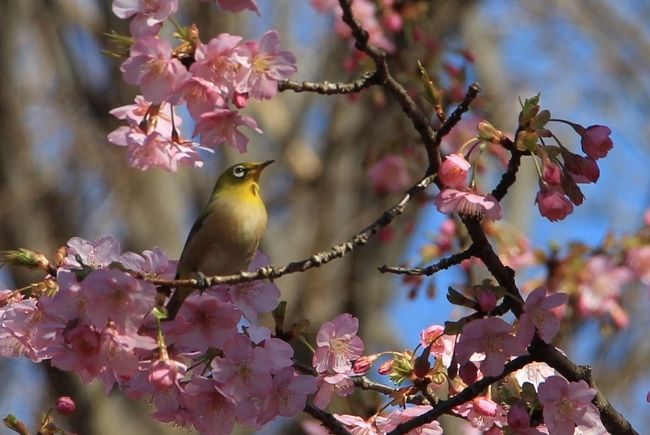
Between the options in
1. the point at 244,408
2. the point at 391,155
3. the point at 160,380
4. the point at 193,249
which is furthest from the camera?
the point at 391,155

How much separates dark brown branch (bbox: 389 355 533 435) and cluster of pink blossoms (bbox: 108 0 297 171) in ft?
2.25

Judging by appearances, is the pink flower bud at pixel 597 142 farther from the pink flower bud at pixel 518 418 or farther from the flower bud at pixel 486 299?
the pink flower bud at pixel 518 418

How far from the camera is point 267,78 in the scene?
209 cm

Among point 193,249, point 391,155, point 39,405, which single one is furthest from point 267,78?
point 39,405

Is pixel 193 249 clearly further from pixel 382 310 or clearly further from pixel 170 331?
pixel 382 310

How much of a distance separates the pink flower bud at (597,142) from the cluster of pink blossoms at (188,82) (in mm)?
625

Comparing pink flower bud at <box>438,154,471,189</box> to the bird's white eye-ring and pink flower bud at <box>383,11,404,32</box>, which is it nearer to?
the bird's white eye-ring

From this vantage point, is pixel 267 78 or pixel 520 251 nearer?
pixel 267 78

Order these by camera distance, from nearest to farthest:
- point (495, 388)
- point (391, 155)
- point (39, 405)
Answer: point (495, 388) < point (391, 155) < point (39, 405)

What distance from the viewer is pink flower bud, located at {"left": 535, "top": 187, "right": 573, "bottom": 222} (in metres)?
1.87

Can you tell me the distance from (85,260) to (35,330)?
16 cm

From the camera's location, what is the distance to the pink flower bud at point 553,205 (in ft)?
6.13

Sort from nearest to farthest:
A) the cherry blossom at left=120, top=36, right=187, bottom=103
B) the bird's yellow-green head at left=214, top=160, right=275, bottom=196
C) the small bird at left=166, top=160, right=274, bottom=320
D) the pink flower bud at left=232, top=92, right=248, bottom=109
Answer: the cherry blossom at left=120, top=36, right=187, bottom=103
the pink flower bud at left=232, top=92, right=248, bottom=109
the small bird at left=166, top=160, right=274, bottom=320
the bird's yellow-green head at left=214, top=160, right=275, bottom=196

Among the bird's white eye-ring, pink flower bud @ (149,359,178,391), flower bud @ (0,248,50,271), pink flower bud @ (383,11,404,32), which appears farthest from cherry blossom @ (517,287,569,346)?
pink flower bud @ (383,11,404,32)
